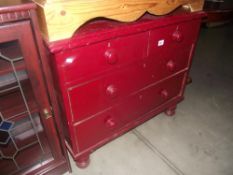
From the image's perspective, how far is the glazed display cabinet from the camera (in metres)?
0.77

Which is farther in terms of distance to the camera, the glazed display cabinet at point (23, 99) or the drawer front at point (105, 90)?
the drawer front at point (105, 90)

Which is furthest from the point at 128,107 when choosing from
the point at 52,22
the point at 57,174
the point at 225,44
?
the point at 225,44

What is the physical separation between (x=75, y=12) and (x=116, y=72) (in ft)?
1.32

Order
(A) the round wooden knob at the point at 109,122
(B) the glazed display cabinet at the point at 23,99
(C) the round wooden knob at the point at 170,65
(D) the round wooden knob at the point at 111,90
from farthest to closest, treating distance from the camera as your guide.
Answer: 1. (C) the round wooden knob at the point at 170,65
2. (A) the round wooden knob at the point at 109,122
3. (D) the round wooden knob at the point at 111,90
4. (B) the glazed display cabinet at the point at 23,99

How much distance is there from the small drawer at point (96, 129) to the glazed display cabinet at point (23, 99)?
0.13 metres

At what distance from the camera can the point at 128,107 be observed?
133cm

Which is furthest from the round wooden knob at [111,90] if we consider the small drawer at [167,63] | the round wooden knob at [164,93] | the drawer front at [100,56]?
the round wooden knob at [164,93]

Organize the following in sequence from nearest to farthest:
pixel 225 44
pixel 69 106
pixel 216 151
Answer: pixel 69 106 → pixel 216 151 → pixel 225 44

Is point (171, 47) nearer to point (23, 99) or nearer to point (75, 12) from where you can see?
point (75, 12)

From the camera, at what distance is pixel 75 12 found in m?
0.83

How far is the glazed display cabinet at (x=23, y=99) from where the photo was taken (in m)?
0.77

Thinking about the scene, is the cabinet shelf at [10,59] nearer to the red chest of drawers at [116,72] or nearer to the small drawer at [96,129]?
the red chest of drawers at [116,72]

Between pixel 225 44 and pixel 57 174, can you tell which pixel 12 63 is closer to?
pixel 57 174

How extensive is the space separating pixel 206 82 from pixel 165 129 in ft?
3.17
